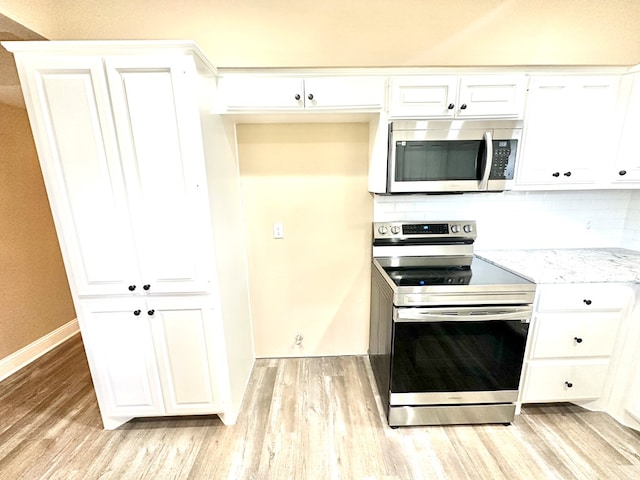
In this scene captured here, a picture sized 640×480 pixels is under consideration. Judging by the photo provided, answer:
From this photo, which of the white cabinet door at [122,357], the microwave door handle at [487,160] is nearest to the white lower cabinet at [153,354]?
the white cabinet door at [122,357]

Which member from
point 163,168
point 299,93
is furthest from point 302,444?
point 299,93

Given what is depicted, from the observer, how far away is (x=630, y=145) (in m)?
1.81

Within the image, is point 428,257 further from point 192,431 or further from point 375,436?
point 192,431

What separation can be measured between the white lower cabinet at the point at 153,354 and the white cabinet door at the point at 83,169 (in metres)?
0.18

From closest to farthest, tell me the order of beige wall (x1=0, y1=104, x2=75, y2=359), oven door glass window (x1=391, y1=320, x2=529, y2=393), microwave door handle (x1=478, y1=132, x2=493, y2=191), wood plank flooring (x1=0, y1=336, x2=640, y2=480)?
wood plank flooring (x1=0, y1=336, x2=640, y2=480) → oven door glass window (x1=391, y1=320, x2=529, y2=393) → microwave door handle (x1=478, y1=132, x2=493, y2=191) → beige wall (x1=0, y1=104, x2=75, y2=359)

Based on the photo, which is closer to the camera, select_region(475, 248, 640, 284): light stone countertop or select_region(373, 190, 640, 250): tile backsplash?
select_region(475, 248, 640, 284): light stone countertop

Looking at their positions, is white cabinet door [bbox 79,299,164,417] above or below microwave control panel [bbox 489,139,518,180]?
below

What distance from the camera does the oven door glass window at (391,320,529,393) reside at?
160 cm

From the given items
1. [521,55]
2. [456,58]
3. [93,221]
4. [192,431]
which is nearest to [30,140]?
[93,221]

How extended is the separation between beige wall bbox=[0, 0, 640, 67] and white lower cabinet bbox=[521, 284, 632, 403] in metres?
1.56

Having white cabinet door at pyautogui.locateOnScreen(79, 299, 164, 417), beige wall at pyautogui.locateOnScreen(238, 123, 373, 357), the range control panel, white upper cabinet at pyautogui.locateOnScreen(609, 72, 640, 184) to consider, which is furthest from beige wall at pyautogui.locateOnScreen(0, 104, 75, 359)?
white upper cabinet at pyautogui.locateOnScreen(609, 72, 640, 184)

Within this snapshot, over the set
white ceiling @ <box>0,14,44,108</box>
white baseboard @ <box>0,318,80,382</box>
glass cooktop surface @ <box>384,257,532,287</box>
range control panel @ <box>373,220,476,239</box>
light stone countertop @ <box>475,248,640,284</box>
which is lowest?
white baseboard @ <box>0,318,80,382</box>

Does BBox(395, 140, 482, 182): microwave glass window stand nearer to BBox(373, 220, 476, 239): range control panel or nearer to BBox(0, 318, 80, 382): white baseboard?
BBox(373, 220, 476, 239): range control panel

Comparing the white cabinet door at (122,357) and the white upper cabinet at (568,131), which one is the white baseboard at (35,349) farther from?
the white upper cabinet at (568,131)
